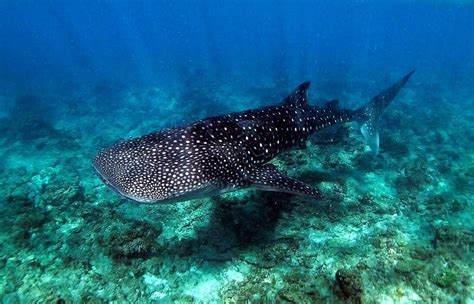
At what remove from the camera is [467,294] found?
553 centimetres

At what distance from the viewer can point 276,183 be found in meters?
6.11

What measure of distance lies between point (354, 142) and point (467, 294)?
777cm

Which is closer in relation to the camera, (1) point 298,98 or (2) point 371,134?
(1) point 298,98

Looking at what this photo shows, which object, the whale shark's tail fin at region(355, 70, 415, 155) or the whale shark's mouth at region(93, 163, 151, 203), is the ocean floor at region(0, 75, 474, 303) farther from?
the whale shark's mouth at region(93, 163, 151, 203)

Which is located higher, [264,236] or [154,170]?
[154,170]

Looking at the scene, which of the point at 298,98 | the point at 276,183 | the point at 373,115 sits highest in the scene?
the point at 298,98

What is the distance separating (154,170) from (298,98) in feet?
15.2

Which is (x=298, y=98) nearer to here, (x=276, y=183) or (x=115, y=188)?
(x=276, y=183)

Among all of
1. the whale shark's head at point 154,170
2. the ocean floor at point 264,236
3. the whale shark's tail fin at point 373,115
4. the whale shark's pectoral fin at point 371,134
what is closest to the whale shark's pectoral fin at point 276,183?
the whale shark's head at point 154,170

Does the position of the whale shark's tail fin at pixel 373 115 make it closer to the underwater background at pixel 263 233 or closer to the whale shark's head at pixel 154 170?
the underwater background at pixel 263 233

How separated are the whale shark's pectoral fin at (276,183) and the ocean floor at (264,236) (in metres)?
1.51

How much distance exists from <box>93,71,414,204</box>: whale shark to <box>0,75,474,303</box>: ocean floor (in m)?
1.72

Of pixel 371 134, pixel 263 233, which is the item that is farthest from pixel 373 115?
pixel 263 233

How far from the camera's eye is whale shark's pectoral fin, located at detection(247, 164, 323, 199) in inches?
236
